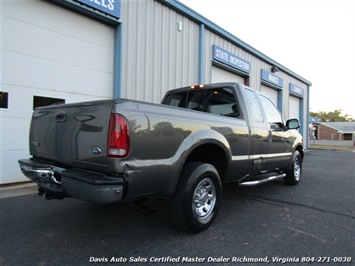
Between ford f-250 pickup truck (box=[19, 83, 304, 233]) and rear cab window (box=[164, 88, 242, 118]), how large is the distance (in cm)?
2

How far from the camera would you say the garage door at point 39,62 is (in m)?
5.61

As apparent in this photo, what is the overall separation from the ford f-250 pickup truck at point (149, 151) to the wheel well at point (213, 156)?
2 cm

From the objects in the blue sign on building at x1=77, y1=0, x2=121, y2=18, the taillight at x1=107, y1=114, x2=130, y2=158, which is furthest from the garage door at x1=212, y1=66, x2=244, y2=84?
the taillight at x1=107, y1=114, x2=130, y2=158

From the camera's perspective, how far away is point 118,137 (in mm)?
2381

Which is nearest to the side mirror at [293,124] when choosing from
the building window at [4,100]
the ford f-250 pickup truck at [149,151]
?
the ford f-250 pickup truck at [149,151]

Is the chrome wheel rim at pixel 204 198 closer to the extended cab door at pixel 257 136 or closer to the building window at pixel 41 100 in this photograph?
the extended cab door at pixel 257 136

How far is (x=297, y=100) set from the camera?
2016cm

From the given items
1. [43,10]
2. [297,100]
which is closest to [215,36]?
[43,10]

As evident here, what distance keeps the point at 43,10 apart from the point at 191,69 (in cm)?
536

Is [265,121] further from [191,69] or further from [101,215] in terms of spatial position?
[191,69]

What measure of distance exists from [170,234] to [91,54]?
5.68 m

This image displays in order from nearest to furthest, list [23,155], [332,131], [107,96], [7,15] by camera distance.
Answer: [7,15] < [23,155] < [107,96] < [332,131]

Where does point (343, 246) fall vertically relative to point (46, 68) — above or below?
below

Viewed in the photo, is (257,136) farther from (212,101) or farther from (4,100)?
(4,100)
